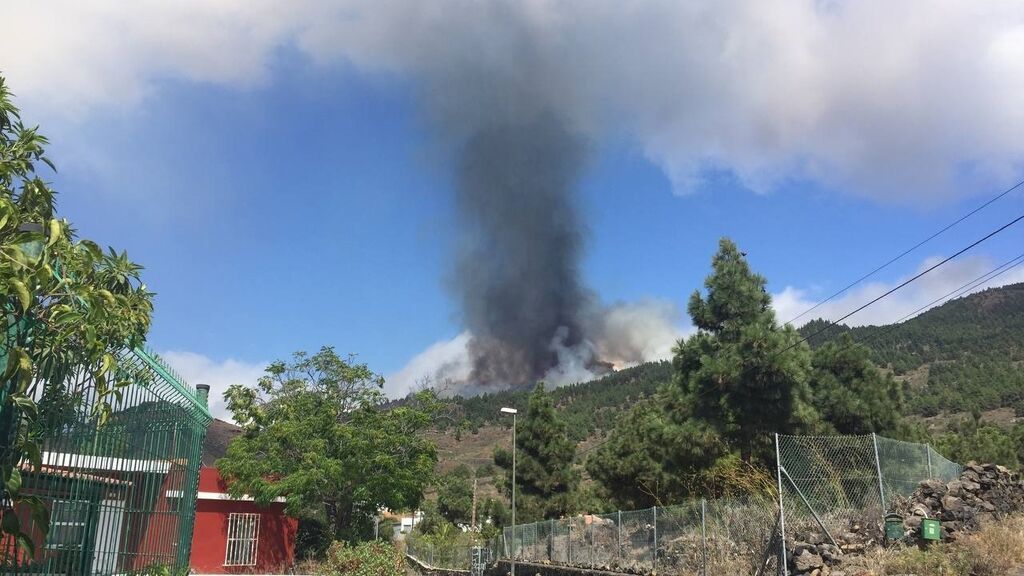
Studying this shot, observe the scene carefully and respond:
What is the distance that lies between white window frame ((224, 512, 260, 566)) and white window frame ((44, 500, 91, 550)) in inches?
1076

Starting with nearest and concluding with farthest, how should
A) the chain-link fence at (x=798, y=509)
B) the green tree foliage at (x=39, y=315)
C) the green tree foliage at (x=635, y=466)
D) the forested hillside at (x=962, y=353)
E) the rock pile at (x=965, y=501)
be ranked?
1. the green tree foliage at (x=39, y=315)
2. the rock pile at (x=965, y=501)
3. the chain-link fence at (x=798, y=509)
4. the green tree foliage at (x=635, y=466)
5. the forested hillside at (x=962, y=353)

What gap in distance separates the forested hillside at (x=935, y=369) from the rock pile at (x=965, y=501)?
33256 millimetres

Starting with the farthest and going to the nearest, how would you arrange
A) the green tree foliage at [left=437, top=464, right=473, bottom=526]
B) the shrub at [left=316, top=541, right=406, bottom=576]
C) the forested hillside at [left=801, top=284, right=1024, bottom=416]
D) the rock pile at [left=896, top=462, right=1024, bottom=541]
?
the green tree foliage at [left=437, top=464, right=473, bottom=526], the forested hillside at [left=801, top=284, right=1024, bottom=416], the shrub at [left=316, top=541, right=406, bottom=576], the rock pile at [left=896, top=462, right=1024, bottom=541]

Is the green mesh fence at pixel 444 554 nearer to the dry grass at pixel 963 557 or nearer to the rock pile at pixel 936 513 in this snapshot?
the rock pile at pixel 936 513

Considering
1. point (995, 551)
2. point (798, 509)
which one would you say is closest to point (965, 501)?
point (995, 551)

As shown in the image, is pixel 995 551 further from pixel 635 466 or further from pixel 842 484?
pixel 635 466

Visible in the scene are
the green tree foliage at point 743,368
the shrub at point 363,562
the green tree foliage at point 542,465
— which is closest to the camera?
the green tree foliage at point 743,368

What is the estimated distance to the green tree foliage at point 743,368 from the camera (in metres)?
19.1

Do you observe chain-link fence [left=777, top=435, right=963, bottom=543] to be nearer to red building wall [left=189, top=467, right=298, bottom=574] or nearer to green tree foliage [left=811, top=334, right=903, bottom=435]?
green tree foliage [left=811, top=334, right=903, bottom=435]

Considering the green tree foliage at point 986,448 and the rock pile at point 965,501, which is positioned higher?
the green tree foliage at point 986,448

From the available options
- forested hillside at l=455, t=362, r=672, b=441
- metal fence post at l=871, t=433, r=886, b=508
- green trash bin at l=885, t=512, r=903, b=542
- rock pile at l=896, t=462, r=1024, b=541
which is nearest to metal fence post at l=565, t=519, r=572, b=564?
metal fence post at l=871, t=433, r=886, b=508

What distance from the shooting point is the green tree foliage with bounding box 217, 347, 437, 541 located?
28906 millimetres

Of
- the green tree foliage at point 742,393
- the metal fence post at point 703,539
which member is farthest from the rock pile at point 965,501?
the metal fence post at point 703,539

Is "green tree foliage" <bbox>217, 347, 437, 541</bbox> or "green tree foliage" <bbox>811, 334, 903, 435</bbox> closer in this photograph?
"green tree foliage" <bbox>811, 334, 903, 435</bbox>
